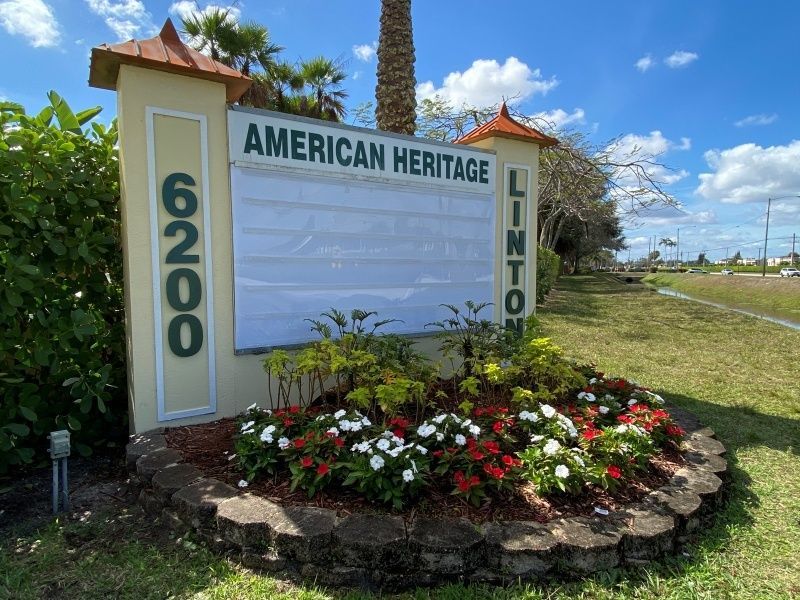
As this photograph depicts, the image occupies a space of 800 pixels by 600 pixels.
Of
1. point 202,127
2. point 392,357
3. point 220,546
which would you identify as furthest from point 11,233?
point 392,357

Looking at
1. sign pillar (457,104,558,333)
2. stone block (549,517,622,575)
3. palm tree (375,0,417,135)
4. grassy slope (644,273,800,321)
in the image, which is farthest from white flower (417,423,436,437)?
grassy slope (644,273,800,321)

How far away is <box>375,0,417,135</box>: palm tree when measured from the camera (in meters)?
6.31

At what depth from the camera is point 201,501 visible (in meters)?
2.48

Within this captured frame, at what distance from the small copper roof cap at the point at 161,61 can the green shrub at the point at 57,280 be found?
15.0 inches

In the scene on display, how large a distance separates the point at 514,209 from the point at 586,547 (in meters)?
3.59

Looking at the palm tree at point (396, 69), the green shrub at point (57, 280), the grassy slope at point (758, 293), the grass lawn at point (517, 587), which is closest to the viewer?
the grass lawn at point (517, 587)

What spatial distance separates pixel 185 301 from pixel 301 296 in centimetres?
88

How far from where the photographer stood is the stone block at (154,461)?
2826mm

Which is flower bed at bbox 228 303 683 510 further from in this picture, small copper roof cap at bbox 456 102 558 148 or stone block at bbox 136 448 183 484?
small copper roof cap at bbox 456 102 558 148

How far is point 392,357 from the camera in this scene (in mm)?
3637

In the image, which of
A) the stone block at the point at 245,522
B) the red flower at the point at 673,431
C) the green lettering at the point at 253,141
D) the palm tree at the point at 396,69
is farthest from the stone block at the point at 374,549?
the palm tree at the point at 396,69

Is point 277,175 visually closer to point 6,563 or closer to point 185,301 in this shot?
point 185,301

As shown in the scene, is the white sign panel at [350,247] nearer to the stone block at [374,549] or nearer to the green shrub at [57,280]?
the green shrub at [57,280]

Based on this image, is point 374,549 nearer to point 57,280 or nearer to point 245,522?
point 245,522
